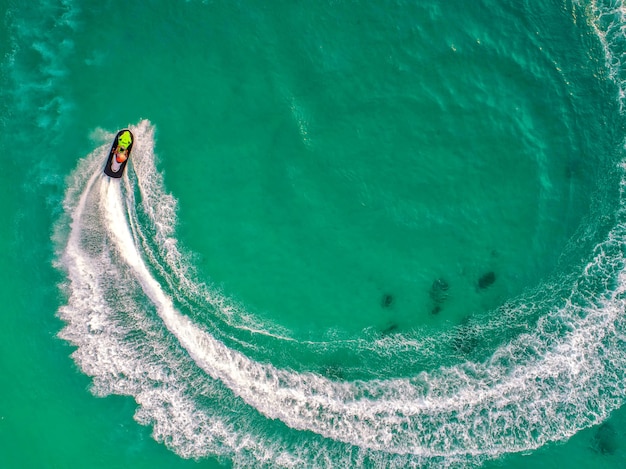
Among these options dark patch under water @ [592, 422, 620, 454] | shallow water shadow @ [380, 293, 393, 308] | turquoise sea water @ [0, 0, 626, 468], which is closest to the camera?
turquoise sea water @ [0, 0, 626, 468]

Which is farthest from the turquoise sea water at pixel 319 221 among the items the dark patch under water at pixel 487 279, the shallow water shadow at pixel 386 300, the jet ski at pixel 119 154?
the jet ski at pixel 119 154

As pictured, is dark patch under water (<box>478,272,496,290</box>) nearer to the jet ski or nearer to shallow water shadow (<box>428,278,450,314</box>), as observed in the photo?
shallow water shadow (<box>428,278,450,314</box>)

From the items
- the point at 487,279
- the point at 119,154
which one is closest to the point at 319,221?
the point at 487,279

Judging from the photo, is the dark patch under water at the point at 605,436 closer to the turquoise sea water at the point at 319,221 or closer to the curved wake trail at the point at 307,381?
the turquoise sea water at the point at 319,221

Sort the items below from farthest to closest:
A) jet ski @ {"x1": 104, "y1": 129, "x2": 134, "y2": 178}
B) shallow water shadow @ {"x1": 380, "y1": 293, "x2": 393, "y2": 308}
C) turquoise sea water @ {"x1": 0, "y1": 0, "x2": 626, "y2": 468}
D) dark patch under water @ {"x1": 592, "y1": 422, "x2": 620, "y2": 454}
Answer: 1. shallow water shadow @ {"x1": 380, "y1": 293, "x2": 393, "y2": 308}
2. dark patch under water @ {"x1": 592, "y1": 422, "x2": 620, "y2": 454}
3. turquoise sea water @ {"x1": 0, "y1": 0, "x2": 626, "y2": 468}
4. jet ski @ {"x1": 104, "y1": 129, "x2": 134, "y2": 178}

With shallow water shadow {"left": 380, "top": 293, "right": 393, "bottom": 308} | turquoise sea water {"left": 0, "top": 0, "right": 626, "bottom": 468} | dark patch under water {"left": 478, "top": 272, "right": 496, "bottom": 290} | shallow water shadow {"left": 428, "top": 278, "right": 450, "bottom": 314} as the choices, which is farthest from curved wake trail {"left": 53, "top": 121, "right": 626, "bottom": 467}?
shallow water shadow {"left": 380, "top": 293, "right": 393, "bottom": 308}

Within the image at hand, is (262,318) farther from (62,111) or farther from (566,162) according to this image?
(566,162)
